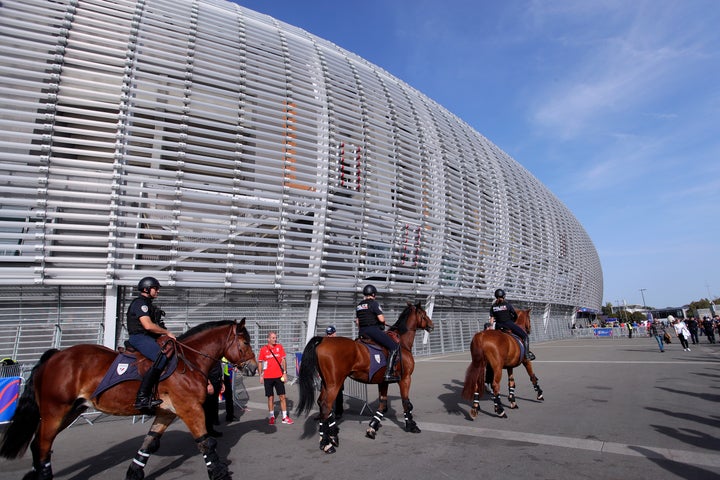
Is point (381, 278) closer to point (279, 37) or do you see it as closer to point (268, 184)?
point (268, 184)

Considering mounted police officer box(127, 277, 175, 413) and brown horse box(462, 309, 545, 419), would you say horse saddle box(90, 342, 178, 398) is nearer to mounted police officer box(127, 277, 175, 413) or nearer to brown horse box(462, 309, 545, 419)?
mounted police officer box(127, 277, 175, 413)

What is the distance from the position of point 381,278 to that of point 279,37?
1362 centimetres

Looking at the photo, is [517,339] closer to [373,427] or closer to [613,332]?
[373,427]

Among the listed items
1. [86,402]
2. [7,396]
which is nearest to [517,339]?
[86,402]

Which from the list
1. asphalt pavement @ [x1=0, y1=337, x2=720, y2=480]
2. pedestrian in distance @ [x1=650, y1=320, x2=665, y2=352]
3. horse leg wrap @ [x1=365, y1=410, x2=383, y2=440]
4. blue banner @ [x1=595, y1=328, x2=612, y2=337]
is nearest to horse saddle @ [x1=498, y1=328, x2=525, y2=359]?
asphalt pavement @ [x1=0, y1=337, x2=720, y2=480]

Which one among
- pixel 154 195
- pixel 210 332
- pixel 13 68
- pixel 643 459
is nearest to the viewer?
pixel 643 459

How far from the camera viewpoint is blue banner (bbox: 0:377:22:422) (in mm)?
7797

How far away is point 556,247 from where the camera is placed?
37656mm

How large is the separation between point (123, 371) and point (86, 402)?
67cm

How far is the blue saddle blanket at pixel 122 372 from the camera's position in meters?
4.76

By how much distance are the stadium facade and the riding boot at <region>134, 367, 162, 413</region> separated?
354 inches

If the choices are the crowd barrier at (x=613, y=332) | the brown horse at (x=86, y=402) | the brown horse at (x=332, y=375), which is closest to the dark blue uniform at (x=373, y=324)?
the brown horse at (x=332, y=375)

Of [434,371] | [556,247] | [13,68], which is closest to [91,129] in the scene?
[13,68]

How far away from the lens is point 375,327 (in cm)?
718
